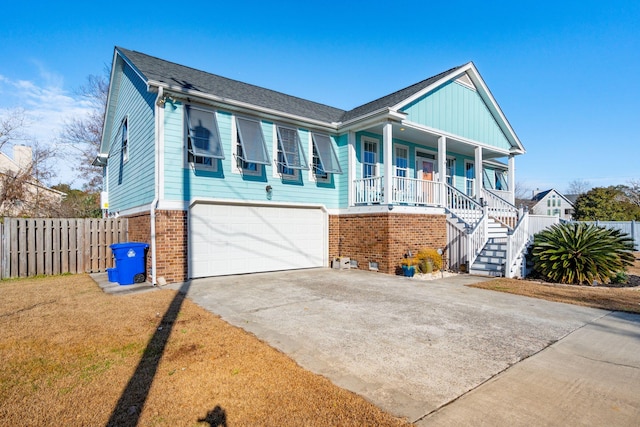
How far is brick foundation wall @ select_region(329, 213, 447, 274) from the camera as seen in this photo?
33.8ft

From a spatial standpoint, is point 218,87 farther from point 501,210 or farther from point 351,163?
point 501,210

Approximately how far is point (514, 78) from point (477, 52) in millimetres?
2153

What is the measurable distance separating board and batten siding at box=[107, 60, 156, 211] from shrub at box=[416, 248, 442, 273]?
26.3ft

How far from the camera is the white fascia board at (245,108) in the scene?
8.67 m

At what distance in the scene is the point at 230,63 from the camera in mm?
15047

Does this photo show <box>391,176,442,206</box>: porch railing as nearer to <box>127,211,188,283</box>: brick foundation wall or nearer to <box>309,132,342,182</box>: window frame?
<box>309,132,342,182</box>: window frame

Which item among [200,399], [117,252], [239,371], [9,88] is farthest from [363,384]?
[9,88]

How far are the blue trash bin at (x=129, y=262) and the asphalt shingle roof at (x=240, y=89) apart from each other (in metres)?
4.35

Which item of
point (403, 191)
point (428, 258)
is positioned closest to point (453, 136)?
point (403, 191)

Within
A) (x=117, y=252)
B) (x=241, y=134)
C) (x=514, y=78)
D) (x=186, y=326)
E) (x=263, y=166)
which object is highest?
(x=514, y=78)

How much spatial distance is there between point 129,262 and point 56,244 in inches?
135

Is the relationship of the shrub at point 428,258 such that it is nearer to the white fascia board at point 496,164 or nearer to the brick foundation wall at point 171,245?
the brick foundation wall at point 171,245

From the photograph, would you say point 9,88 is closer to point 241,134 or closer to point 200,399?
point 241,134

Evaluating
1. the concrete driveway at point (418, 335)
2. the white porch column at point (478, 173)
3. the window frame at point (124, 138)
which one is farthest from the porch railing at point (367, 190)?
the window frame at point (124, 138)
